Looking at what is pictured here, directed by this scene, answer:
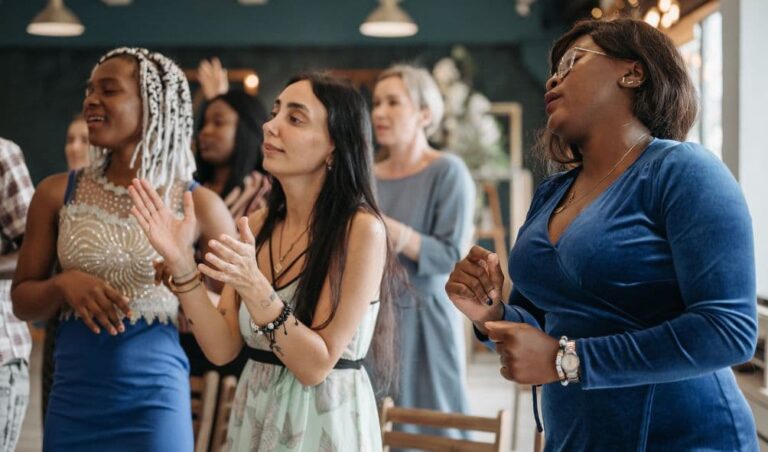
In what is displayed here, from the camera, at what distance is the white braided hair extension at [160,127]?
247 cm

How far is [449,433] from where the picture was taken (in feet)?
12.2

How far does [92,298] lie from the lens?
7.47 feet

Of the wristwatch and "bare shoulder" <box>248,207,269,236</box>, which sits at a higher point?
"bare shoulder" <box>248,207,269,236</box>

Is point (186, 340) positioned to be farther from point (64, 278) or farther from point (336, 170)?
point (336, 170)

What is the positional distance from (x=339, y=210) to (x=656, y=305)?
892mm

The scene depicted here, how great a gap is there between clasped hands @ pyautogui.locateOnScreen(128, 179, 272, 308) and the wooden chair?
0.75m

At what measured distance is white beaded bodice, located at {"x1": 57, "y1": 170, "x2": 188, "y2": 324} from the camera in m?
2.38

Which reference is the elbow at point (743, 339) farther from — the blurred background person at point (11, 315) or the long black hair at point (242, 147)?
the long black hair at point (242, 147)

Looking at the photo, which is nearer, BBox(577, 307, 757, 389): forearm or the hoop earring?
BBox(577, 307, 757, 389): forearm

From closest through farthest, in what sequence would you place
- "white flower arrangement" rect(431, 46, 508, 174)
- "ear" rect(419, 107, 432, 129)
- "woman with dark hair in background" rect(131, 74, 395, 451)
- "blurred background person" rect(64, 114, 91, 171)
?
"woman with dark hair in background" rect(131, 74, 395, 451), "ear" rect(419, 107, 432, 129), "blurred background person" rect(64, 114, 91, 171), "white flower arrangement" rect(431, 46, 508, 174)

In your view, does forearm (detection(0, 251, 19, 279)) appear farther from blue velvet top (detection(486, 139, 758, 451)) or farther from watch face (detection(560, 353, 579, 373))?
watch face (detection(560, 353, 579, 373))

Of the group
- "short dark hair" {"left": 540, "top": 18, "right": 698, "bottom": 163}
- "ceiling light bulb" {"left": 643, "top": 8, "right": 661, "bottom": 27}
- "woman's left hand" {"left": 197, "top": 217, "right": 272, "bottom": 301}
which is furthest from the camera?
"ceiling light bulb" {"left": 643, "top": 8, "right": 661, "bottom": 27}

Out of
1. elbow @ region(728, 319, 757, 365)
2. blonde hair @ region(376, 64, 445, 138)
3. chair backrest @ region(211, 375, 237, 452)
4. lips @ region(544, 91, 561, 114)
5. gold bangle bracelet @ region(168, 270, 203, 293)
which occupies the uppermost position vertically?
blonde hair @ region(376, 64, 445, 138)

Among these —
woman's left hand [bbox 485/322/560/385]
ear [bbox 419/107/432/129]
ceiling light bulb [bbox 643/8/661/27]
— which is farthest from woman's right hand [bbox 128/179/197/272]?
ceiling light bulb [bbox 643/8/661/27]
